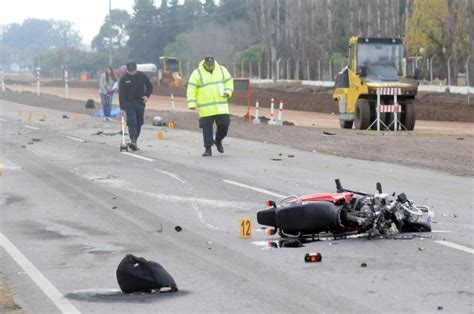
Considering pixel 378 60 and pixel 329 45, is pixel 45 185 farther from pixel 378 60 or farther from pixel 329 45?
pixel 329 45

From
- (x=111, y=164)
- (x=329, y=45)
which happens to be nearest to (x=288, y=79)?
(x=329, y=45)

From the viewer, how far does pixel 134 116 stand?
977 inches

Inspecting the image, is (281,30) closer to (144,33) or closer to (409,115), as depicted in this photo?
(144,33)

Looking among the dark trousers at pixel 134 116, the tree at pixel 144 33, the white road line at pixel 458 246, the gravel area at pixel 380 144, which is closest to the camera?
the white road line at pixel 458 246

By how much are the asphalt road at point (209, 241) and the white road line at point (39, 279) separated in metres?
0.01

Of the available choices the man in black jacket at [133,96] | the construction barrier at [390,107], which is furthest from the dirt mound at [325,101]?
the man in black jacket at [133,96]

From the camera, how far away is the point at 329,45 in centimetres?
8931

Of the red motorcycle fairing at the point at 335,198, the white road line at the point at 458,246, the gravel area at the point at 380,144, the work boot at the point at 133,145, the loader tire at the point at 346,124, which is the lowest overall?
the loader tire at the point at 346,124

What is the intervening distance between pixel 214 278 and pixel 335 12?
87419 mm

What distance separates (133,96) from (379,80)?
423 inches

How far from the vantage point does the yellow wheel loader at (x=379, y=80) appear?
33156mm

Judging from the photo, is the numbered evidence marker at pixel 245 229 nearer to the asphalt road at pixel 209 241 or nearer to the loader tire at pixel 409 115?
the asphalt road at pixel 209 241

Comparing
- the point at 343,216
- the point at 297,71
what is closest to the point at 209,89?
the point at 343,216

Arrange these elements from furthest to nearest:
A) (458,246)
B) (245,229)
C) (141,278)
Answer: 1. (245,229)
2. (458,246)
3. (141,278)
